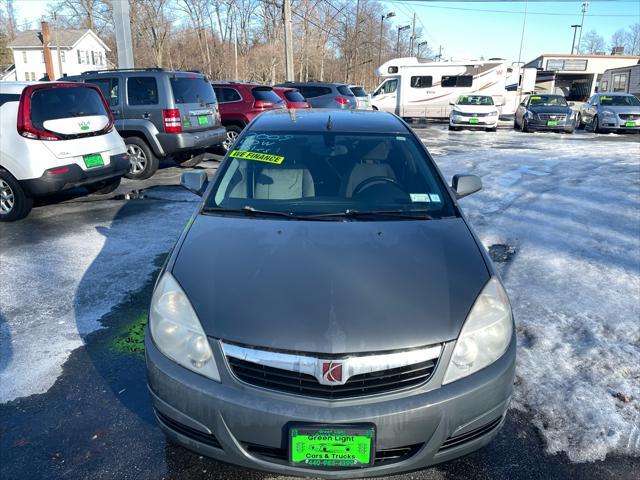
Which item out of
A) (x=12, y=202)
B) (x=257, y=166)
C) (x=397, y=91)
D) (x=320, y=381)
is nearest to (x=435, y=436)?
(x=320, y=381)

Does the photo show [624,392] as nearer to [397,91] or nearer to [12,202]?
[12,202]

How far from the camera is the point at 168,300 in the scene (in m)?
2.26

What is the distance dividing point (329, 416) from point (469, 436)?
0.64m

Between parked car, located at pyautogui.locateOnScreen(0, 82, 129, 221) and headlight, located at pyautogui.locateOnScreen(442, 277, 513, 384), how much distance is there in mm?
5863

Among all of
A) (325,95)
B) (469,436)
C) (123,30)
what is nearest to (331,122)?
(469,436)

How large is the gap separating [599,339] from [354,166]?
7.04ft

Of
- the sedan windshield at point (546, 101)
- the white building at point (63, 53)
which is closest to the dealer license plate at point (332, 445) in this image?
the sedan windshield at point (546, 101)

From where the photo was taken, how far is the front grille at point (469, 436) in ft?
6.65

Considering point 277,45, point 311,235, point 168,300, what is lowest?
point 168,300

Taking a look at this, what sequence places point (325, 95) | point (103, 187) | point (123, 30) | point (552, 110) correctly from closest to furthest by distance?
point (103, 187) → point (123, 30) → point (325, 95) → point (552, 110)

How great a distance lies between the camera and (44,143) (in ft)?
20.3

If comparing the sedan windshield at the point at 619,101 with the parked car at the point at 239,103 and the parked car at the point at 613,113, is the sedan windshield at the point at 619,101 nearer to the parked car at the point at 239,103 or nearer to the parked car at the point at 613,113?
the parked car at the point at 613,113

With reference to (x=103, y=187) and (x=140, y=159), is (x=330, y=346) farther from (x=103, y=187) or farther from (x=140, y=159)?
(x=140, y=159)

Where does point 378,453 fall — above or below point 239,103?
below
